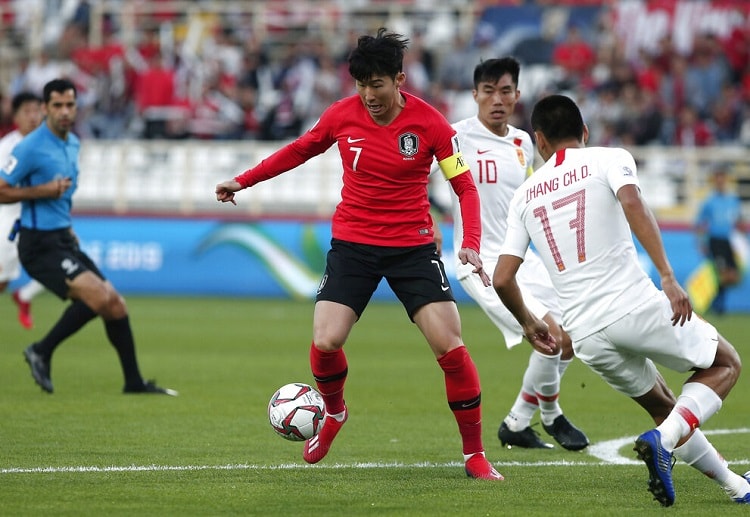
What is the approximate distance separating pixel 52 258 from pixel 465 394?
15.7 feet

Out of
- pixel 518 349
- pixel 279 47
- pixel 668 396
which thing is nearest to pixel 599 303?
pixel 668 396

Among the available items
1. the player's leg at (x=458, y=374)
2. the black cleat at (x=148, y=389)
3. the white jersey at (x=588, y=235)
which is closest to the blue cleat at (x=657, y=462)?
the white jersey at (x=588, y=235)

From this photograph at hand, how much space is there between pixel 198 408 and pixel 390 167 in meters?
3.67

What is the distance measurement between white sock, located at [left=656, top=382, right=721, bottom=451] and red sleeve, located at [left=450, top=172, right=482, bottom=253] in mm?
1483

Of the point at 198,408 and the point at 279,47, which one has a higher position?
the point at 279,47

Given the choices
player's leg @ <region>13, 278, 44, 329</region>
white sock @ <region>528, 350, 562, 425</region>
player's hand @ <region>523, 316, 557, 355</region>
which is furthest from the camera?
player's leg @ <region>13, 278, 44, 329</region>

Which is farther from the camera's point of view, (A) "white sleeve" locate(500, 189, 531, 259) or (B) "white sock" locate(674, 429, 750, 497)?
(A) "white sleeve" locate(500, 189, 531, 259)

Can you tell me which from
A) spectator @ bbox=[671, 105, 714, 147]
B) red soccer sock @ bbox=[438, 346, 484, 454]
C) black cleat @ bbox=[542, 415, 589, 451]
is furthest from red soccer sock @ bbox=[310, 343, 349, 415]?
spectator @ bbox=[671, 105, 714, 147]

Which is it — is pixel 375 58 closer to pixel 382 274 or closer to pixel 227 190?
pixel 227 190

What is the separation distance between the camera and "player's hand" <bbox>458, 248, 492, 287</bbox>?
7.03 meters

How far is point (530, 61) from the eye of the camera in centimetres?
2519

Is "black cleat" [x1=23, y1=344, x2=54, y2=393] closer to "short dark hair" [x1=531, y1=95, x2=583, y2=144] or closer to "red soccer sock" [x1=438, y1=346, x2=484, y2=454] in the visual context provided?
"red soccer sock" [x1=438, y1=346, x2=484, y2=454]

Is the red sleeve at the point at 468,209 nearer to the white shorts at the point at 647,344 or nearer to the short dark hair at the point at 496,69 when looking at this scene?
the white shorts at the point at 647,344

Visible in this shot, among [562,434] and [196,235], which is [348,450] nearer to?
[562,434]
